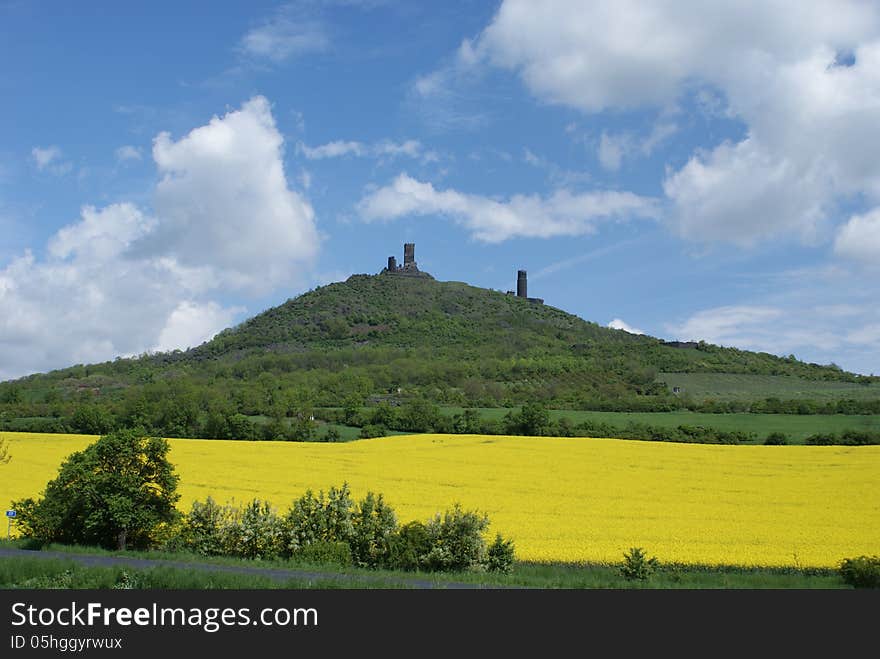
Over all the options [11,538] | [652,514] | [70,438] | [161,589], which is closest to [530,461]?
[652,514]

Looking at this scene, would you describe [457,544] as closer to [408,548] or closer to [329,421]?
[408,548]

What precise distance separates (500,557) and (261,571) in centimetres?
618

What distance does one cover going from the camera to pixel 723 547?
75.9 feet

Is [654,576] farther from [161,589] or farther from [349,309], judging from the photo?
[349,309]

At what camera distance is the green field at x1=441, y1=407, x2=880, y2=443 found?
5194 centimetres

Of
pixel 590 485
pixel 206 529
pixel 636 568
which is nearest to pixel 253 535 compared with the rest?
pixel 206 529

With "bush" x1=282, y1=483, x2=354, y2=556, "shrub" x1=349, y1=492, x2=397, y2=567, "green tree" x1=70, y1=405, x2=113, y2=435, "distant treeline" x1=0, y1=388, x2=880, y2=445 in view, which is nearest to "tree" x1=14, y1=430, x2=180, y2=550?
"bush" x1=282, y1=483, x2=354, y2=556

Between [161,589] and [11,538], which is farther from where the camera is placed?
[11,538]

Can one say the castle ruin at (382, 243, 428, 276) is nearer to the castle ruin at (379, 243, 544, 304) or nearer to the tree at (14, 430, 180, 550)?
the castle ruin at (379, 243, 544, 304)

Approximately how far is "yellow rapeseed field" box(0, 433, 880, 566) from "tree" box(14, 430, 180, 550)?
728 cm

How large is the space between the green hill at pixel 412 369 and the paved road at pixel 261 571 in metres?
40.5

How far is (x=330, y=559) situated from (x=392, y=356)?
266ft

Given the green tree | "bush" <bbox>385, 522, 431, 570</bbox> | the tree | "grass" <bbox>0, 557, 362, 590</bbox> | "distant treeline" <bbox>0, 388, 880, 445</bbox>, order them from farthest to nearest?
the green tree < "distant treeline" <bbox>0, 388, 880, 445</bbox> < the tree < "bush" <bbox>385, 522, 431, 570</bbox> < "grass" <bbox>0, 557, 362, 590</bbox>

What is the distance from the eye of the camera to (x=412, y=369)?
296ft
